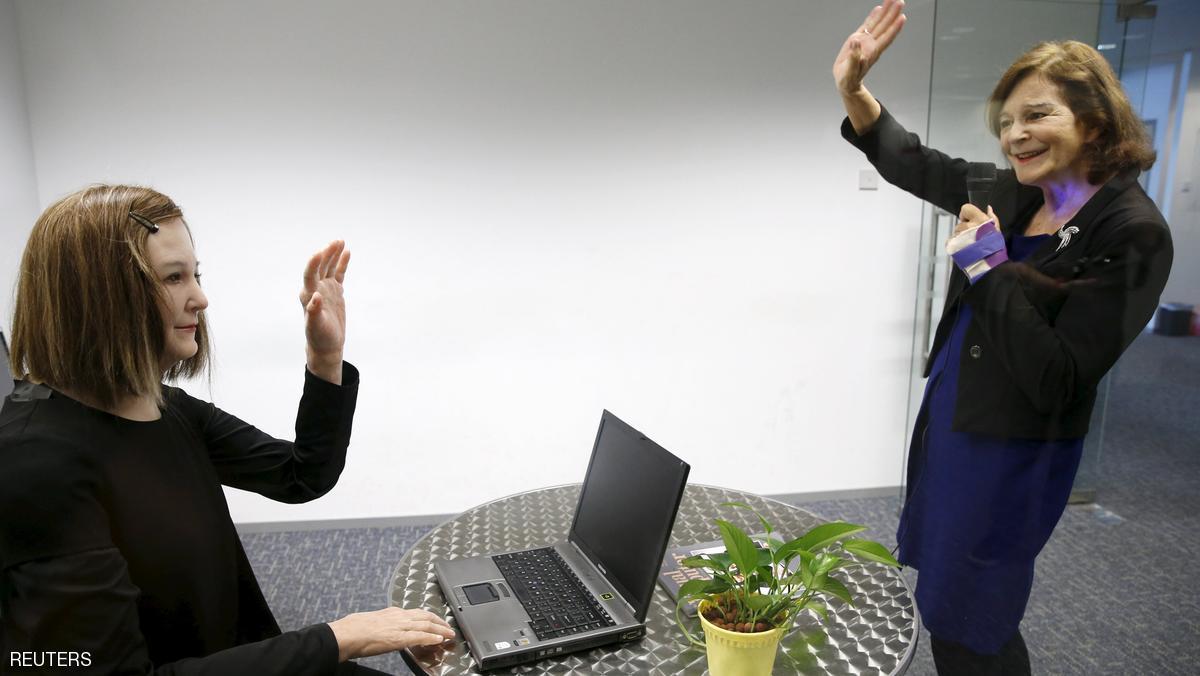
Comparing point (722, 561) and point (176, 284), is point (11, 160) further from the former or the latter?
point (722, 561)

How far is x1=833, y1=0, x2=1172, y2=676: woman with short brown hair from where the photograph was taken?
1.38 m

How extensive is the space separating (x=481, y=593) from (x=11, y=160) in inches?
98.3

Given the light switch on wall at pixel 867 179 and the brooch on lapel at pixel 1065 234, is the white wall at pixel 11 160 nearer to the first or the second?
the brooch on lapel at pixel 1065 234

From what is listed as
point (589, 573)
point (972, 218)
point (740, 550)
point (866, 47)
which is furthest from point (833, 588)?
point (866, 47)

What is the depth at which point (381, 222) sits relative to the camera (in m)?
Answer: 3.01

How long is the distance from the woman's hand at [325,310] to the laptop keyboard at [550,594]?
20.0 inches

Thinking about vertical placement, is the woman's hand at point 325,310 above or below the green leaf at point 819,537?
above

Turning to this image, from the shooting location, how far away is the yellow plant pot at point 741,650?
3.34 ft

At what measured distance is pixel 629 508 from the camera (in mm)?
1328

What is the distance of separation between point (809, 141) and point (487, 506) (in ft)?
7.30

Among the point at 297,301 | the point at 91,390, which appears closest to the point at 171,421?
the point at 91,390

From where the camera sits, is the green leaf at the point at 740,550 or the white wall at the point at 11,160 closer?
the green leaf at the point at 740,550

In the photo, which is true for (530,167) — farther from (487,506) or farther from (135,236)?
(135,236)

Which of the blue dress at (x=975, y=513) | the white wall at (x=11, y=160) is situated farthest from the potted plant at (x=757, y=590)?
the white wall at (x=11, y=160)
